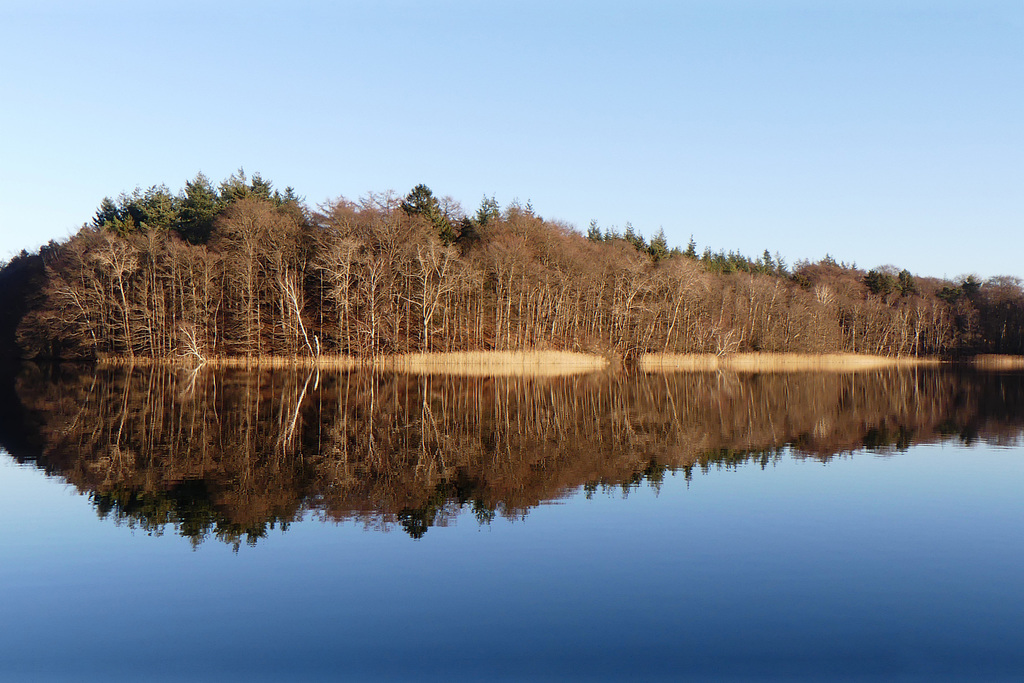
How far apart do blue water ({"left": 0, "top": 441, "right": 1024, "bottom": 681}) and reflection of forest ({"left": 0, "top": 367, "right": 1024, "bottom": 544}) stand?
125cm

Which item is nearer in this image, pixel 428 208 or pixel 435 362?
pixel 435 362

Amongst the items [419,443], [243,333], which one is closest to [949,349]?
[243,333]

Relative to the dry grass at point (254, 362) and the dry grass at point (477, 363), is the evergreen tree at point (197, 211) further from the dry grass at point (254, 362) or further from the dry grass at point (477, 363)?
the dry grass at point (477, 363)

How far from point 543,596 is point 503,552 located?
A: 1.92 meters

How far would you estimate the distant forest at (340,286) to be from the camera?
196 feet

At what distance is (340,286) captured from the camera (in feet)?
189

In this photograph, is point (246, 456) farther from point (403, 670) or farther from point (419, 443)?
point (403, 670)

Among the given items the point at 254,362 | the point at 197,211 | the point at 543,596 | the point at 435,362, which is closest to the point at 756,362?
the point at 435,362

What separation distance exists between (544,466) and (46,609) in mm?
11044

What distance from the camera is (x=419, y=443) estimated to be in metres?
20.4

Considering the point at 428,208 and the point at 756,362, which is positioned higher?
the point at 428,208

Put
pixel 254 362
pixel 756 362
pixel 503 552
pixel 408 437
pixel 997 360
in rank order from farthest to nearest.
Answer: pixel 997 360 < pixel 756 362 < pixel 254 362 < pixel 408 437 < pixel 503 552

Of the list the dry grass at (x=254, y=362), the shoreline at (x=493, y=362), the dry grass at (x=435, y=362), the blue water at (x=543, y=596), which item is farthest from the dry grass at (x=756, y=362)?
the blue water at (x=543, y=596)

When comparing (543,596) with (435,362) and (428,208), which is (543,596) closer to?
(435,362)
